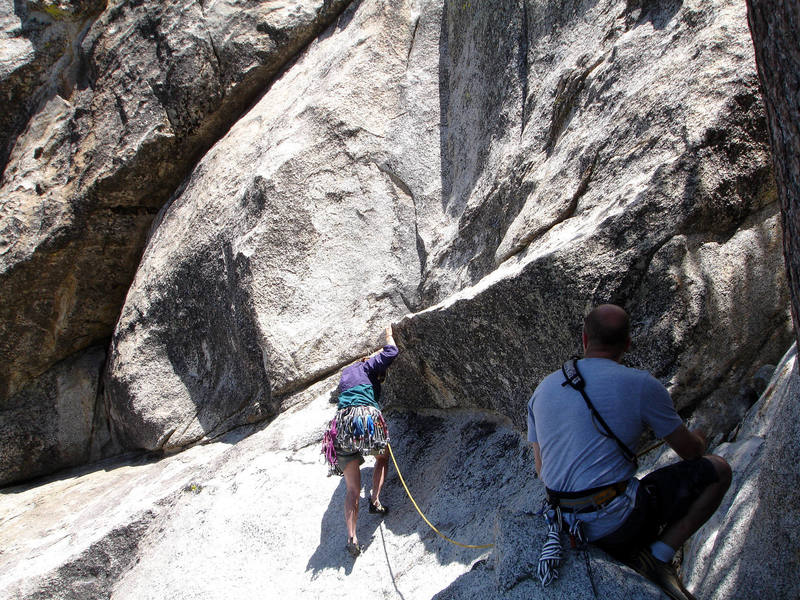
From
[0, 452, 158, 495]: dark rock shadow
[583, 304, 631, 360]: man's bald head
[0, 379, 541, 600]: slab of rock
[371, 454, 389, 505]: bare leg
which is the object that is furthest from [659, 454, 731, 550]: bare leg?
[0, 452, 158, 495]: dark rock shadow

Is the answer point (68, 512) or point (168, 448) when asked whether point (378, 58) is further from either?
point (68, 512)

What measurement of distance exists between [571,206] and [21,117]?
7493mm

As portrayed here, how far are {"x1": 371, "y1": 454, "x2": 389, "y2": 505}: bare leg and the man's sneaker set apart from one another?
2.36 m

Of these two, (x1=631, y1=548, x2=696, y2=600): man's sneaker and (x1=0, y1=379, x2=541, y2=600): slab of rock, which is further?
(x1=0, y1=379, x2=541, y2=600): slab of rock

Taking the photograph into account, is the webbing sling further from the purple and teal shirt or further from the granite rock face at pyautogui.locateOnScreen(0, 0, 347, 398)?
the granite rock face at pyautogui.locateOnScreen(0, 0, 347, 398)

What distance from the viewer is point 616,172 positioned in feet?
12.6

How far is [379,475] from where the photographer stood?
15.4ft

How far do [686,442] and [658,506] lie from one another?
270mm

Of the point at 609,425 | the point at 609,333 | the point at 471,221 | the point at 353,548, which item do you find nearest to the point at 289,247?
the point at 471,221

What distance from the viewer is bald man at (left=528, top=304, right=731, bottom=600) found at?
8.11ft

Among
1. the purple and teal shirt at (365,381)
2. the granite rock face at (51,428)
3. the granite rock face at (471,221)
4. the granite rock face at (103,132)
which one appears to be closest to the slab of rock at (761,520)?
the granite rock face at (471,221)

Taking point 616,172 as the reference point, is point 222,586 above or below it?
below

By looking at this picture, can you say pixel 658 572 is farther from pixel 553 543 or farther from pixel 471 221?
pixel 471 221

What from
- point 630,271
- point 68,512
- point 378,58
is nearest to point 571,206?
point 630,271
